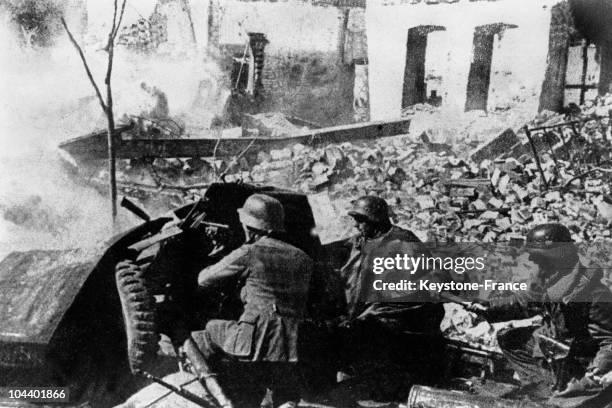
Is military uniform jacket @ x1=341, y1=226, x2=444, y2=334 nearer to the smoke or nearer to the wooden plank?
the wooden plank

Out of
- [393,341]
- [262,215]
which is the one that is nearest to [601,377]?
[393,341]

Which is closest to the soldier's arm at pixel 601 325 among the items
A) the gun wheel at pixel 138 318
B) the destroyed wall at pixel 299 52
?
the gun wheel at pixel 138 318

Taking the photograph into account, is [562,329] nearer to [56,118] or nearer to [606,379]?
[606,379]

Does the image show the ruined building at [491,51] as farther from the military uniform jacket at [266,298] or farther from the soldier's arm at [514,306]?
the military uniform jacket at [266,298]

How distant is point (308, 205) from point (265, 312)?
165 cm

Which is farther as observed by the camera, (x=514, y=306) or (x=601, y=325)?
(x=514, y=306)

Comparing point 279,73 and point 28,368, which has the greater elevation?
point 279,73

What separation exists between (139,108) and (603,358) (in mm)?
7932

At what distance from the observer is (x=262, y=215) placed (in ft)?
12.6

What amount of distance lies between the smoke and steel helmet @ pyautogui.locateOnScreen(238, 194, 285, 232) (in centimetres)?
471

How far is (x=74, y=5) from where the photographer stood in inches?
269

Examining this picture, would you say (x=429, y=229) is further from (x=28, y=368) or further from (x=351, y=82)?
(x=28, y=368)

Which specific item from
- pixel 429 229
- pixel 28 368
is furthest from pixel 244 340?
pixel 429 229

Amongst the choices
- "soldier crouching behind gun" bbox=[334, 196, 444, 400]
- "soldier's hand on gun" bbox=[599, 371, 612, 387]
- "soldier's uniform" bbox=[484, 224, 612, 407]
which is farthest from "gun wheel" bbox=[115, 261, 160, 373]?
"soldier's hand on gun" bbox=[599, 371, 612, 387]
